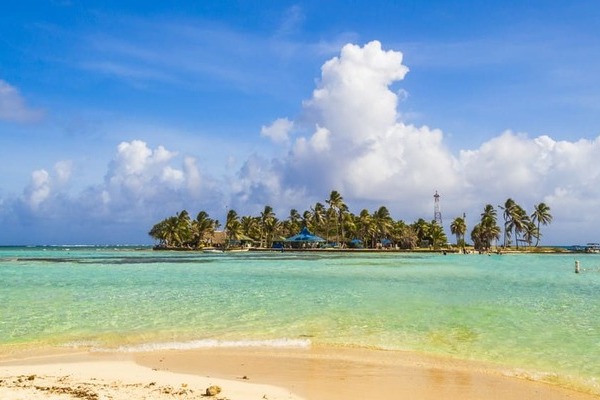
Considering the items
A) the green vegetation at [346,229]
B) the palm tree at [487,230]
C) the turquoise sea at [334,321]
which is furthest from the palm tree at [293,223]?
the turquoise sea at [334,321]

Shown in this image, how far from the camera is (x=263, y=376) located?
10.1 metres

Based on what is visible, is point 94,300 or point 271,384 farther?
point 94,300

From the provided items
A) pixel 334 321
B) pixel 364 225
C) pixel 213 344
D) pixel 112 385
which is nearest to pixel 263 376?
pixel 112 385

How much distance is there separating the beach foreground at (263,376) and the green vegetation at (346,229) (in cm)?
11147

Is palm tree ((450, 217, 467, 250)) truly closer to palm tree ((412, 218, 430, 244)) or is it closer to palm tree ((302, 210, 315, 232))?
palm tree ((412, 218, 430, 244))

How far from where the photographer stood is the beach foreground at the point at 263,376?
8.48 metres

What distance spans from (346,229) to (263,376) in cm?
11955

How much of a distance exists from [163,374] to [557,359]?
8.65 m

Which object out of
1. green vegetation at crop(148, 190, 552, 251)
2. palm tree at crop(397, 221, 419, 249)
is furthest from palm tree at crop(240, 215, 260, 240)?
palm tree at crop(397, 221, 419, 249)

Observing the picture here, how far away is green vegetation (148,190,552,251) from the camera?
12675 cm

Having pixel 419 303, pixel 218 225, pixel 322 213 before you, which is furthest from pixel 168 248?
pixel 419 303

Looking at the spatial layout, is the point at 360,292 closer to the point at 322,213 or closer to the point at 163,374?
the point at 163,374

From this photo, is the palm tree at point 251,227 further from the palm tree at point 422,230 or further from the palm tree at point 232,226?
the palm tree at point 422,230

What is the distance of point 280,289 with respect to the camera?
96.4 ft
